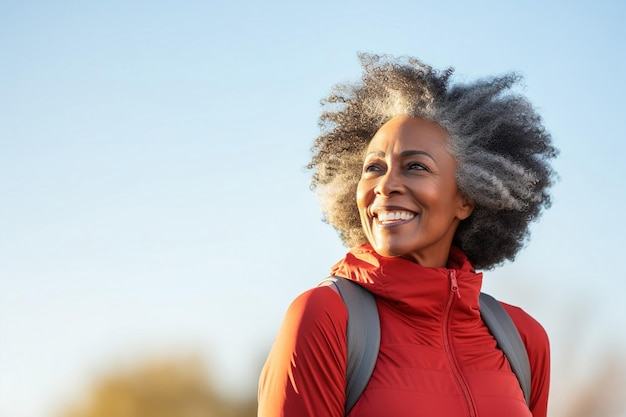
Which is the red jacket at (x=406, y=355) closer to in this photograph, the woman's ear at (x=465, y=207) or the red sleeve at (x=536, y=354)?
the red sleeve at (x=536, y=354)

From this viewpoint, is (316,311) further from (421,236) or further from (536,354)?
(536,354)

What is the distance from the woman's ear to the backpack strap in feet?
2.55

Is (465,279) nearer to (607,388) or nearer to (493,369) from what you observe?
(493,369)

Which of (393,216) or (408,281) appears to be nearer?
(408,281)

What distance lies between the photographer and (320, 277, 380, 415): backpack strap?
3.89 m

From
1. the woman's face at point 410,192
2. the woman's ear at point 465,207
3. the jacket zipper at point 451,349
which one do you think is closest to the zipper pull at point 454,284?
the jacket zipper at point 451,349

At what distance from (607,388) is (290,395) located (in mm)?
5319

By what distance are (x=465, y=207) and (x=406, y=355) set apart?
0.99 meters

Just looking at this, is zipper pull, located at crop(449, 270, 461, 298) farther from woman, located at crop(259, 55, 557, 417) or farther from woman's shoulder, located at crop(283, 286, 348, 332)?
woman's shoulder, located at crop(283, 286, 348, 332)

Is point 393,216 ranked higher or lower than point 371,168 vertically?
lower

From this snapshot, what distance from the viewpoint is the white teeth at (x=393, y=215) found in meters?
4.40

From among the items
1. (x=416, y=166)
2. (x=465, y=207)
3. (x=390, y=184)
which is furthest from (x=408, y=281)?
(x=465, y=207)

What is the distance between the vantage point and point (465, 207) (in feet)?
15.7

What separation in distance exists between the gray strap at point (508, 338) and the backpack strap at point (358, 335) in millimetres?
710
